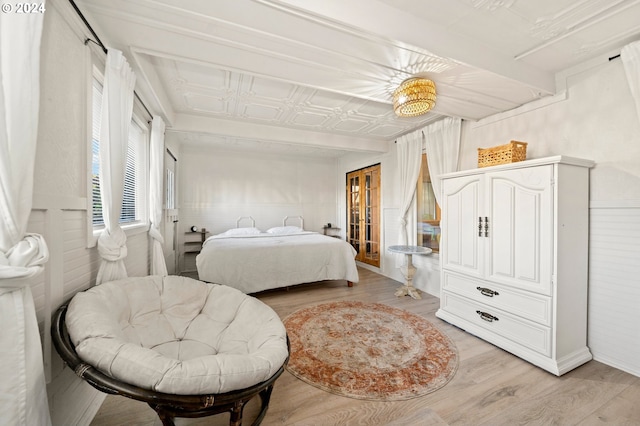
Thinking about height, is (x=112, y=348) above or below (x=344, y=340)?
above

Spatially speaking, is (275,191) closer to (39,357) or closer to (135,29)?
(135,29)

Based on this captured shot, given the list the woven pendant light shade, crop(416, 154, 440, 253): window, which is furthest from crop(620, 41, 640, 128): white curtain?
crop(416, 154, 440, 253): window

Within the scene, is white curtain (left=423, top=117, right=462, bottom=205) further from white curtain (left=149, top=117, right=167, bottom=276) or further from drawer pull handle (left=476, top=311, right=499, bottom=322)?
white curtain (left=149, top=117, right=167, bottom=276)

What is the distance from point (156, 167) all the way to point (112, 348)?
2398 millimetres

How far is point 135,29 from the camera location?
5.50ft

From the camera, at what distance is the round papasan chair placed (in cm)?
102

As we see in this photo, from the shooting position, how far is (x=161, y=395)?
3.28 ft

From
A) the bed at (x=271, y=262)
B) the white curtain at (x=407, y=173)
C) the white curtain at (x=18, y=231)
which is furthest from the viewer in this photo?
the white curtain at (x=407, y=173)

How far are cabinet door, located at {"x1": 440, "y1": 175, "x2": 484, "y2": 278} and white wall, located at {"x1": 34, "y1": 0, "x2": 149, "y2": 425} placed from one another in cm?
324

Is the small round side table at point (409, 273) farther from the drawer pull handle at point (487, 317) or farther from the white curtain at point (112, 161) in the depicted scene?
the white curtain at point (112, 161)

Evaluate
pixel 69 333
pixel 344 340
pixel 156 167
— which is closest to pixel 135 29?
pixel 156 167

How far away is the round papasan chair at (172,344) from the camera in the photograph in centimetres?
102

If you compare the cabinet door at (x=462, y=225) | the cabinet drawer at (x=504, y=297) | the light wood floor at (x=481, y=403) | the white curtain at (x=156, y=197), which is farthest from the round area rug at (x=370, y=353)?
the white curtain at (x=156, y=197)

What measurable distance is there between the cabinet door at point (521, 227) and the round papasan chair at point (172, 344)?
83.1 inches
